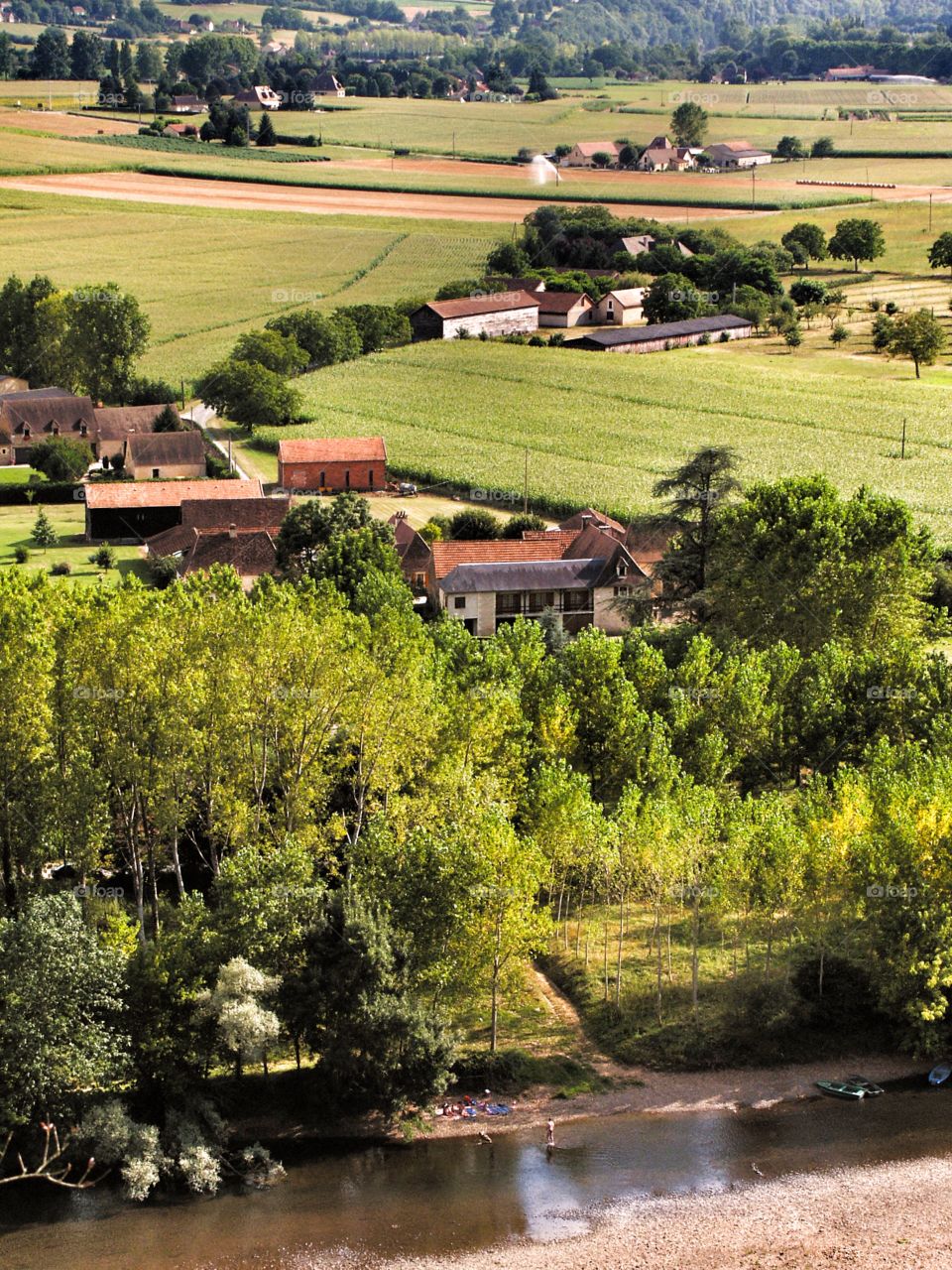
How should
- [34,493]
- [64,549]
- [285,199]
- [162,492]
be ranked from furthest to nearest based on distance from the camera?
[285,199]
[34,493]
[162,492]
[64,549]

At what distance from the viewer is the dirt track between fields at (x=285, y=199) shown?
185 metres

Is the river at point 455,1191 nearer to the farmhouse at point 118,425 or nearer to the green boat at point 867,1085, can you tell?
the green boat at point 867,1085

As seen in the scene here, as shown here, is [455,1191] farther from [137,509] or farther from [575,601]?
[137,509]

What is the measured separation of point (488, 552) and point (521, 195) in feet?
396

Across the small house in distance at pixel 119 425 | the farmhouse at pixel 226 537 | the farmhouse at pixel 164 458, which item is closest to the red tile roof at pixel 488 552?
the farmhouse at pixel 226 537

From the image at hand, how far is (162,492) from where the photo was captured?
97.2 metres

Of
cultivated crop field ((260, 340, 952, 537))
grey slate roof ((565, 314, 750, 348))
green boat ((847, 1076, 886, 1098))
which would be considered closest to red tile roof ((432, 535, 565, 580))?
cultivated crop field ((260, 340, 952, 537))

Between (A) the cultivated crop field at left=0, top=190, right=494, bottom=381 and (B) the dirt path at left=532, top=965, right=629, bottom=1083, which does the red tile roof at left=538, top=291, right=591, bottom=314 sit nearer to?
(A) the cultivated crop field at left=0, top=190, right=494, bottom=381

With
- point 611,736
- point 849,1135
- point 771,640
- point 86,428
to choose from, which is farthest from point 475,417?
point 849,1135

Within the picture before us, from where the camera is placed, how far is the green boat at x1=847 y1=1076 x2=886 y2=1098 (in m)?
45.2

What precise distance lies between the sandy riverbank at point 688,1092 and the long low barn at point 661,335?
4069 inches

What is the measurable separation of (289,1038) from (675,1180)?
36.2 feet

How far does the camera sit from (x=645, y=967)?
51.3 meters

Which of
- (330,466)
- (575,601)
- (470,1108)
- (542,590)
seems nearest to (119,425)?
(330,466)
